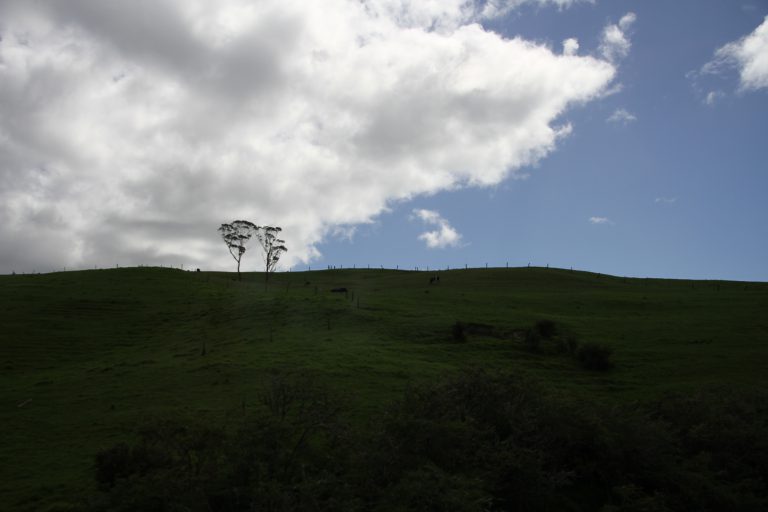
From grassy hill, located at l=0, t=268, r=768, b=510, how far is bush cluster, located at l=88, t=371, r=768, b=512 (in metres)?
3.16

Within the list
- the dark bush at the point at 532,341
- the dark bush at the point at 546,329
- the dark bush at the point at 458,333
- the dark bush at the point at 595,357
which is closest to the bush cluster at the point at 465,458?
the dark bush at the point at 595,357

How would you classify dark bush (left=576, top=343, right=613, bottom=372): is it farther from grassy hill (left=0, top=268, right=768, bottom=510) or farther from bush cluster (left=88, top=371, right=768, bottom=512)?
bush cluster (left=88, top=371, right=768, bottom=512)

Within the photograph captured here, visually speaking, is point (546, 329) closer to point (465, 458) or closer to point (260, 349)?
point (260, 349)

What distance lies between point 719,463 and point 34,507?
30.3m

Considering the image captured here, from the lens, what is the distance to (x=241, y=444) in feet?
65.9

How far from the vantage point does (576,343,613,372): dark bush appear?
139 ft

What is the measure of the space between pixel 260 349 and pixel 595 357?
26205 mm

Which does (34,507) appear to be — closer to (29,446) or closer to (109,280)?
(29,446)

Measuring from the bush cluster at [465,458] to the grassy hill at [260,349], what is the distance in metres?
3.16

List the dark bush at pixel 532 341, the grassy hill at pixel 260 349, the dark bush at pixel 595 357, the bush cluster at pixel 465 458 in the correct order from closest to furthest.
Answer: the bush cluster at pixel 465 458, the grassy hill at pixel 260 349, the dark bush at pixel 595 357, the dark bush at pixel 532 341

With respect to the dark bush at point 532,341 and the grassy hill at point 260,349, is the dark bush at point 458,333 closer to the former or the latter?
the grassy hill at point 260,349

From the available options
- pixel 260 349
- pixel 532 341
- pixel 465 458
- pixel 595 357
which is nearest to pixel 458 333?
pixel 532 341

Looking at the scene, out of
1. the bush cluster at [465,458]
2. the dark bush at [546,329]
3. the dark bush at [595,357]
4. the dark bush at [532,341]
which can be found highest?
the dark bush at [546,329]

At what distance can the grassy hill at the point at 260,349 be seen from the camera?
1219 inches
